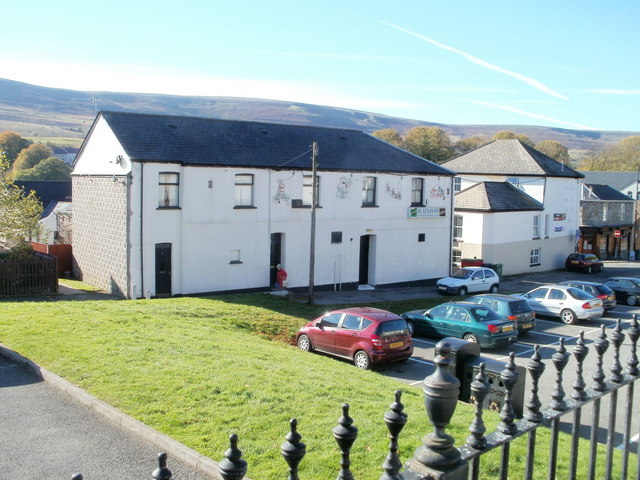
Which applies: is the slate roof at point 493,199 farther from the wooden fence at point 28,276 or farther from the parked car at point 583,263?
the wooden fence at point 28,276

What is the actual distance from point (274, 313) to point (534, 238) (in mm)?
28756

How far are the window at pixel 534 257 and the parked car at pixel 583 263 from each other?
128 inches

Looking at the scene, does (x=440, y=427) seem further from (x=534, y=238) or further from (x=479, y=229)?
(x=534, y=238)

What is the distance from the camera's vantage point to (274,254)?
30.5m

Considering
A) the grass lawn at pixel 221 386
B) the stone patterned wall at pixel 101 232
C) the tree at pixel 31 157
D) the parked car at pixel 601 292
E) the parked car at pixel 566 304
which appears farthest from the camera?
the tree at pixel 31 157

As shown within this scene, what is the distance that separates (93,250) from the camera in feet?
98.6

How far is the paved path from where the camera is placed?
7.56m

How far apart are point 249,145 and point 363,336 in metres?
16.1

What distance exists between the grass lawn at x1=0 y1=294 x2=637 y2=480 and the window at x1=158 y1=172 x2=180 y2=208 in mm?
8867

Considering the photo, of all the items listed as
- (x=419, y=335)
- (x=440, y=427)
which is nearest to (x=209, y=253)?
(x=419, y=335)

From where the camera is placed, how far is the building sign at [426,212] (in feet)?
116

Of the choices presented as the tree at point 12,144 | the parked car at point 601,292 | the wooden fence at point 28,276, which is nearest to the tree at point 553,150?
the parked car at point 601,292

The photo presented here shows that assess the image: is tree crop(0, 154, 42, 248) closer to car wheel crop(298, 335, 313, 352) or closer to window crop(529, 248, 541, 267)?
→ car wheel crop(298, 335, 313, 352)

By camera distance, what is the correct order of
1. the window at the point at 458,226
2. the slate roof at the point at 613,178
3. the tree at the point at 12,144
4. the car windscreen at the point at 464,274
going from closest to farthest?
the car windscreen at the point at 464,274 → the window at the point at 458,226 → the slate roof at the point at 613,178 → the tree at the point at 12,144
